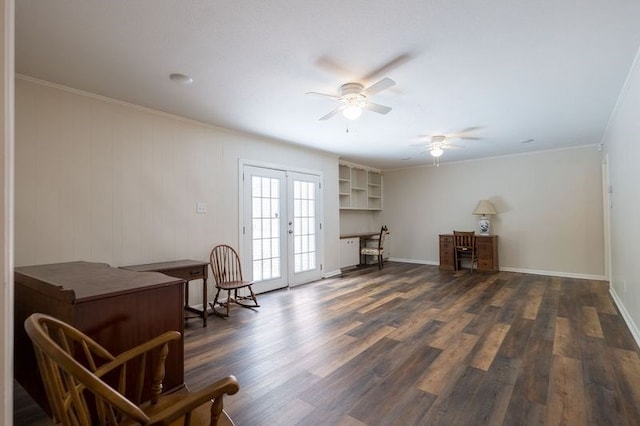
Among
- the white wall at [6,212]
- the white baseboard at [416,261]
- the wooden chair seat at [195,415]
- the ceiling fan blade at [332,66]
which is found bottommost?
the white baseboard at [416,261]

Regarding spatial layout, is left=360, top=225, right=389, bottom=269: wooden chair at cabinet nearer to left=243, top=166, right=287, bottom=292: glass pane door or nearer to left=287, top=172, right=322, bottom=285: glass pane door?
left=287, top=172, right=322, bottom=285: glass pane door

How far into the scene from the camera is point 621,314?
3.42 m

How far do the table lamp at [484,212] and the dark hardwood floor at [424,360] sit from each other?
6.90 ft

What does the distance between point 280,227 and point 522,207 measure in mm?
4843

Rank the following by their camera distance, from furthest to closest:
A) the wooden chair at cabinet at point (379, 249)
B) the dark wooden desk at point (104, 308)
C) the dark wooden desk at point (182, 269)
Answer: the wooden chair at cabinet at point (379, 249)
the dark wooden desk at point (182, 269)
the dark wooden desk at point (104, 308)

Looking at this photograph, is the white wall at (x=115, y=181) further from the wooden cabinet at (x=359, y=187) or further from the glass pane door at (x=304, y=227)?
the wooden cabinet at (x=359, y=187)

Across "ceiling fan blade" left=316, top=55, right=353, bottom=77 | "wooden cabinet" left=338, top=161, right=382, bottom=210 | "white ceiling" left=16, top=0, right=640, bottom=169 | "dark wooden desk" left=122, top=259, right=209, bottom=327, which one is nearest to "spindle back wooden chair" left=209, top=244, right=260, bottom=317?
"dark wooden desk" left=122, top=259, right=209, bottom=327

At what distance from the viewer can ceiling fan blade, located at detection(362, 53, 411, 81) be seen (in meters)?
2.35

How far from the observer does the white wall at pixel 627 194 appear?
101 inches

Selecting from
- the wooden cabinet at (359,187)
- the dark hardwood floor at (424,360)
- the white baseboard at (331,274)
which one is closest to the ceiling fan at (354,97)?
the dark hardwood floor at (424,360)

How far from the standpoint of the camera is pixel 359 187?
7434mm

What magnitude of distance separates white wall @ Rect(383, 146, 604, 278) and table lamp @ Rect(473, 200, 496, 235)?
0.23 m

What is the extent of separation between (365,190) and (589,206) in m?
4.25

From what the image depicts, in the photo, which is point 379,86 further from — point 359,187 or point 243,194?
point 359,187
